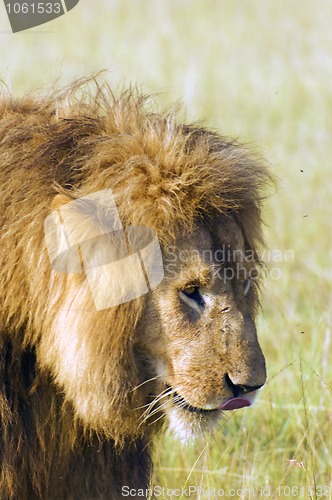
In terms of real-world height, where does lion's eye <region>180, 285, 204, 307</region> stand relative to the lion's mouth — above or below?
above

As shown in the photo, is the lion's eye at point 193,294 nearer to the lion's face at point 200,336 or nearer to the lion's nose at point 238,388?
the lion's face at point 200,336

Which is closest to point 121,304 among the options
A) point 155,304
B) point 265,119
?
point 155,304

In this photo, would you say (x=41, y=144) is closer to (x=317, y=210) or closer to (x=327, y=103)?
(x=317, y=210)

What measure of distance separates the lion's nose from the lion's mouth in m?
0.02

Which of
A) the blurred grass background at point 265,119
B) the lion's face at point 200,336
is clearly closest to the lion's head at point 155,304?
the lion's face at point 200,336

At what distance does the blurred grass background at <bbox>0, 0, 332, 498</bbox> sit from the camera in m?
3.96

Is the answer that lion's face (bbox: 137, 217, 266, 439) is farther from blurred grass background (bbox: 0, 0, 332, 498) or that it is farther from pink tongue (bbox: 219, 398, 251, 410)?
blurred grass background (bbox: 0, 0, 332, 498)

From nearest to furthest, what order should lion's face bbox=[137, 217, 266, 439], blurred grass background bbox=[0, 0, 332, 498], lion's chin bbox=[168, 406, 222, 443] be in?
lion's face bbox=[137, 217, 266, 439], lion's chin bbox=[168, 406, 222, 443], blurred grass background bbox=[0, 0, 332, 498]

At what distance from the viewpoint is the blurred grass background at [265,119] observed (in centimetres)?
396

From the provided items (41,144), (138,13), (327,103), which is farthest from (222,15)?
(41,144)

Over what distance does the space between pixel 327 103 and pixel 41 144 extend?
656 centimetres

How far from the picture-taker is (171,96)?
28.4 ft

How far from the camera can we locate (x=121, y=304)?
2.67 meters

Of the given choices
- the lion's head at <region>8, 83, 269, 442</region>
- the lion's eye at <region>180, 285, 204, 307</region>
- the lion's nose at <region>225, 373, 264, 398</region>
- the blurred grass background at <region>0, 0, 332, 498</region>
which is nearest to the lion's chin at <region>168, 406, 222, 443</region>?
the lion's head at <region>8, 83, 269, 442</region>
